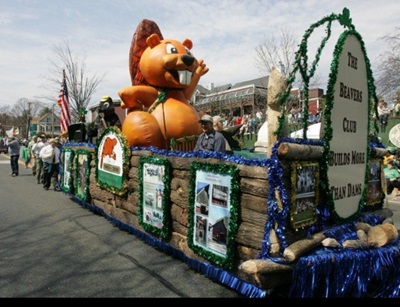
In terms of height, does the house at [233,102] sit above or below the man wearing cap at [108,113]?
above

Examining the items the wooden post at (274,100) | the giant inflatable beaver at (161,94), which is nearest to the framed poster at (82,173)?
the giant inflatable beaver at (161,94)

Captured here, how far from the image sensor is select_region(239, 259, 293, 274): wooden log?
9.97 ft

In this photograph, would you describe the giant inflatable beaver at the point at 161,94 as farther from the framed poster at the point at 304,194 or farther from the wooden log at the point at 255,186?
the framed poster at the point at 304,194

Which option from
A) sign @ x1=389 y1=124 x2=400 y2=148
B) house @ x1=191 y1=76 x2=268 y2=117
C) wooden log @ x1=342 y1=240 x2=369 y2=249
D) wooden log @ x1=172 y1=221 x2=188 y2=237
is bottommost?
wooden log @ x1=172 y1=221 x2=188 y2=237

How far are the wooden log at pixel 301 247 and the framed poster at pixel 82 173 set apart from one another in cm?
538

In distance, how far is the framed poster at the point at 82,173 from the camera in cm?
770

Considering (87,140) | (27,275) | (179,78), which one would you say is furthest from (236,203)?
(87,140)

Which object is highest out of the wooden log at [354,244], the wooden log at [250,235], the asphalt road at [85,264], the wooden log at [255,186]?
the wooden log at [255,186]

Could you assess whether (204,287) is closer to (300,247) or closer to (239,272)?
(239,272)

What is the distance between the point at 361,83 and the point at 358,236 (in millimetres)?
1648

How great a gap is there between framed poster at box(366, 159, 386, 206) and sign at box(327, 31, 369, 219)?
0.53 metres

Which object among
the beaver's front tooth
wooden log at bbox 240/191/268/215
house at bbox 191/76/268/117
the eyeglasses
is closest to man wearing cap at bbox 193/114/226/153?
the eyeglasses

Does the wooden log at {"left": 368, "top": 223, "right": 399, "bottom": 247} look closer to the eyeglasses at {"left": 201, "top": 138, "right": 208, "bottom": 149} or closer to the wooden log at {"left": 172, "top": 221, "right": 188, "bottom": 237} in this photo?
the wooden log at {"left": 172, "top": 221, "right": 188, "bottom": 237}

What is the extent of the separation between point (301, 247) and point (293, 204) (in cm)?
37
